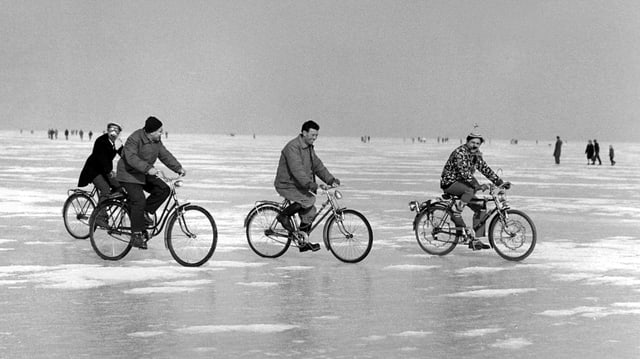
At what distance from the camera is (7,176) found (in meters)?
28.8

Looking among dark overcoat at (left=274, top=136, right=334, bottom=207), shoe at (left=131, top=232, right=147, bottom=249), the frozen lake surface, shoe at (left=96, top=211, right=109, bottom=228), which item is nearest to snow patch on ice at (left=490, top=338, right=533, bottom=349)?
the frozen lake surface

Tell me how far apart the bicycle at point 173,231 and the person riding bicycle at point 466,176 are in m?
3.43

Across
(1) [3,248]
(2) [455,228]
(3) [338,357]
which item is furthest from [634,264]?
(1) [3,248]

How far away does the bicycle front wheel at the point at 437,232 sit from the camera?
1162 centimetres

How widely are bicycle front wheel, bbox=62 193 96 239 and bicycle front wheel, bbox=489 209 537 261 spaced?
259 inches

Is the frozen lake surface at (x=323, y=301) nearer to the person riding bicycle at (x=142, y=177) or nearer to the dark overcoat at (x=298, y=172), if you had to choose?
the person riding bicycle at (x=142, y=177)

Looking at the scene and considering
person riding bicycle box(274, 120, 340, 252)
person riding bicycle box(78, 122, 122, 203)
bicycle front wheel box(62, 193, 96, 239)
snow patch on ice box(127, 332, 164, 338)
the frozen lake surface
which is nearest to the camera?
the frozen lake surface

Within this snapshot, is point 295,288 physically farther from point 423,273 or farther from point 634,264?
point 634,264

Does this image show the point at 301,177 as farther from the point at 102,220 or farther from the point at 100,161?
the point at 100,161

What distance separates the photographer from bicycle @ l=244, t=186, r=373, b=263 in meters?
10.9

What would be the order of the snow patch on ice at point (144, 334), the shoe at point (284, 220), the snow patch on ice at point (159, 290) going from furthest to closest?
the shoe at point (284, 220)
the snow patch on ice at point (159, 290)
the snow patch on ice at point (144, 334)

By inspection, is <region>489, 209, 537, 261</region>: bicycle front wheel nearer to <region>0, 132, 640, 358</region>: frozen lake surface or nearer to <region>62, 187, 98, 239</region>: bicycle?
<region>0, 132, 640, 358</region>: frozen lake surface

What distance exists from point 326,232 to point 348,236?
33cm

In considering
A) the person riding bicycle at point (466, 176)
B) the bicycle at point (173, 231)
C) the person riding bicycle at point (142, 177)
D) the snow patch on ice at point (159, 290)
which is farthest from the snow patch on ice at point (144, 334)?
the person riding bicycle at point (466, 176)
